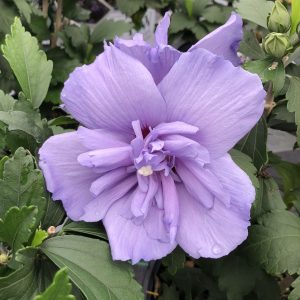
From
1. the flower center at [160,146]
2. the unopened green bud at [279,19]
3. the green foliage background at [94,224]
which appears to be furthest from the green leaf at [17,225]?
the unopened green bud at [279,19]

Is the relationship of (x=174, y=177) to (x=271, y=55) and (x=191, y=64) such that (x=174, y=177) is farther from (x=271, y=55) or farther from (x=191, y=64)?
(x=271, y=55)

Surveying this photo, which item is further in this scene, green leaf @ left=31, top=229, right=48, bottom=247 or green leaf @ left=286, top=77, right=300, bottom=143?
green leaf @ left=286, top=77, right=300, bottom=143

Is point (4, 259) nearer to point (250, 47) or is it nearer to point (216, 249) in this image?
point (216, 249)

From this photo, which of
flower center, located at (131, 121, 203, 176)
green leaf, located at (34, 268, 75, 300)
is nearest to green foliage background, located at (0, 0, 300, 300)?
green leaf, located at (34, 268, 75, 300)

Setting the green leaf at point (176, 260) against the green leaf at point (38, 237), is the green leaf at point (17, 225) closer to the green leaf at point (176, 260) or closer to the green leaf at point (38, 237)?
the green leaf at point (38, 237)

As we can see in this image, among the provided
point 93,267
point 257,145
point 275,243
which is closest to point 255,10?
point 257,145

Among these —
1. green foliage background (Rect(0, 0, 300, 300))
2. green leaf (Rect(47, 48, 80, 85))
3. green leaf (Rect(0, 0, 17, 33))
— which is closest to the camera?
green foliage background (Rect(0, 0, 300, 300))

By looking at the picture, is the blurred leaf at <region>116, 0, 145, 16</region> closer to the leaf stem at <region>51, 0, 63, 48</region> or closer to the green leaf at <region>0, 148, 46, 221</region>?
the leaf stem at <region>51, 0, 63, 48</region>
